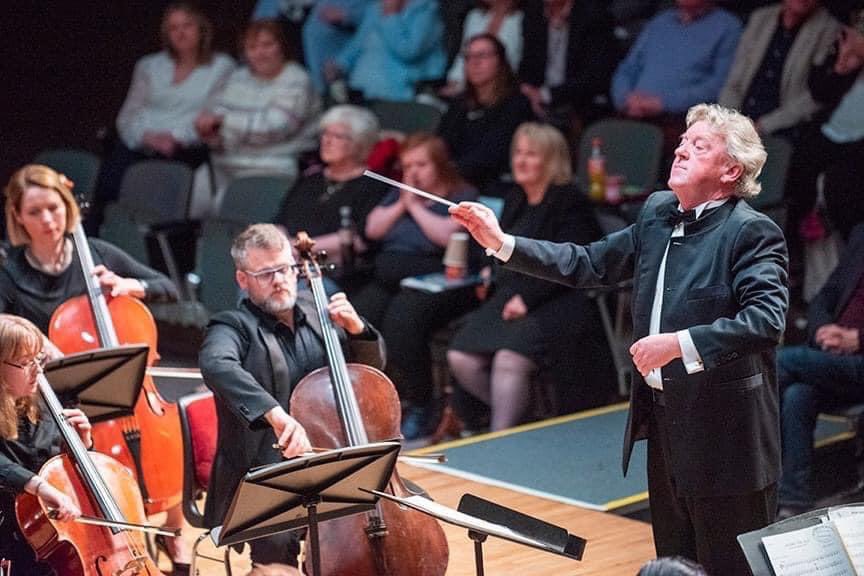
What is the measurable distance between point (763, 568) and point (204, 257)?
4.73 meters

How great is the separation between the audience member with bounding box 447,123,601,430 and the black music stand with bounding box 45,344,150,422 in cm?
208

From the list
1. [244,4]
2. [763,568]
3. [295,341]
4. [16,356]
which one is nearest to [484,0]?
[244,4]

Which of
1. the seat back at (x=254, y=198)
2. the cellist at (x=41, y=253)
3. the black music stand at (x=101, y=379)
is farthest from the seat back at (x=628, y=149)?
the black music stand at (x=101, y=379)

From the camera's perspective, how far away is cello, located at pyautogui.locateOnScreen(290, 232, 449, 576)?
3.85 meters

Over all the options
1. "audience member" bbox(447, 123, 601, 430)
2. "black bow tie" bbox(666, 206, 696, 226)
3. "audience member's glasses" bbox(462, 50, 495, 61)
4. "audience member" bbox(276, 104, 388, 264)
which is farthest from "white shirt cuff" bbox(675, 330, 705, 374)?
"audience member's glasses" bbox(462, 50, 495, 61)

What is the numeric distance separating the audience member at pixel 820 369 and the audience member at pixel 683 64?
1.62 meters

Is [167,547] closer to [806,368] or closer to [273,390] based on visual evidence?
[273,390]

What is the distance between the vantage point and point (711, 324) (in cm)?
349

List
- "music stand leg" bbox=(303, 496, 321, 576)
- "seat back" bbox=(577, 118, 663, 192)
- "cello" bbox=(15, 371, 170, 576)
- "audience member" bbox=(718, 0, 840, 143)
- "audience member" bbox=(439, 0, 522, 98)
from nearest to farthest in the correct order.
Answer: "music stand leg" bbox=(303, 496, 321, 576), "cello" bbox=(15, 371, 170, 576), "audience member" bbox=(718, 0, 840, 143), "seat back" bbox=(577, 118, 663, 192), "audience member" bbox=(439, 0, 522, 98)

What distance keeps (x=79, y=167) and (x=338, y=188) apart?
2121 mm

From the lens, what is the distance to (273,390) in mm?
4332

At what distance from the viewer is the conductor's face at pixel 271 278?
4.32 metres

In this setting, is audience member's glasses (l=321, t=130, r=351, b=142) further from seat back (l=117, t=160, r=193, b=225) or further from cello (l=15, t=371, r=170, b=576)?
cello (l=15, t=371, r=170, b=576)

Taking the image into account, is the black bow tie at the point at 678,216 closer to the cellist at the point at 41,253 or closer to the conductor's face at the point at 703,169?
the conductor's face at the point at 703,169
